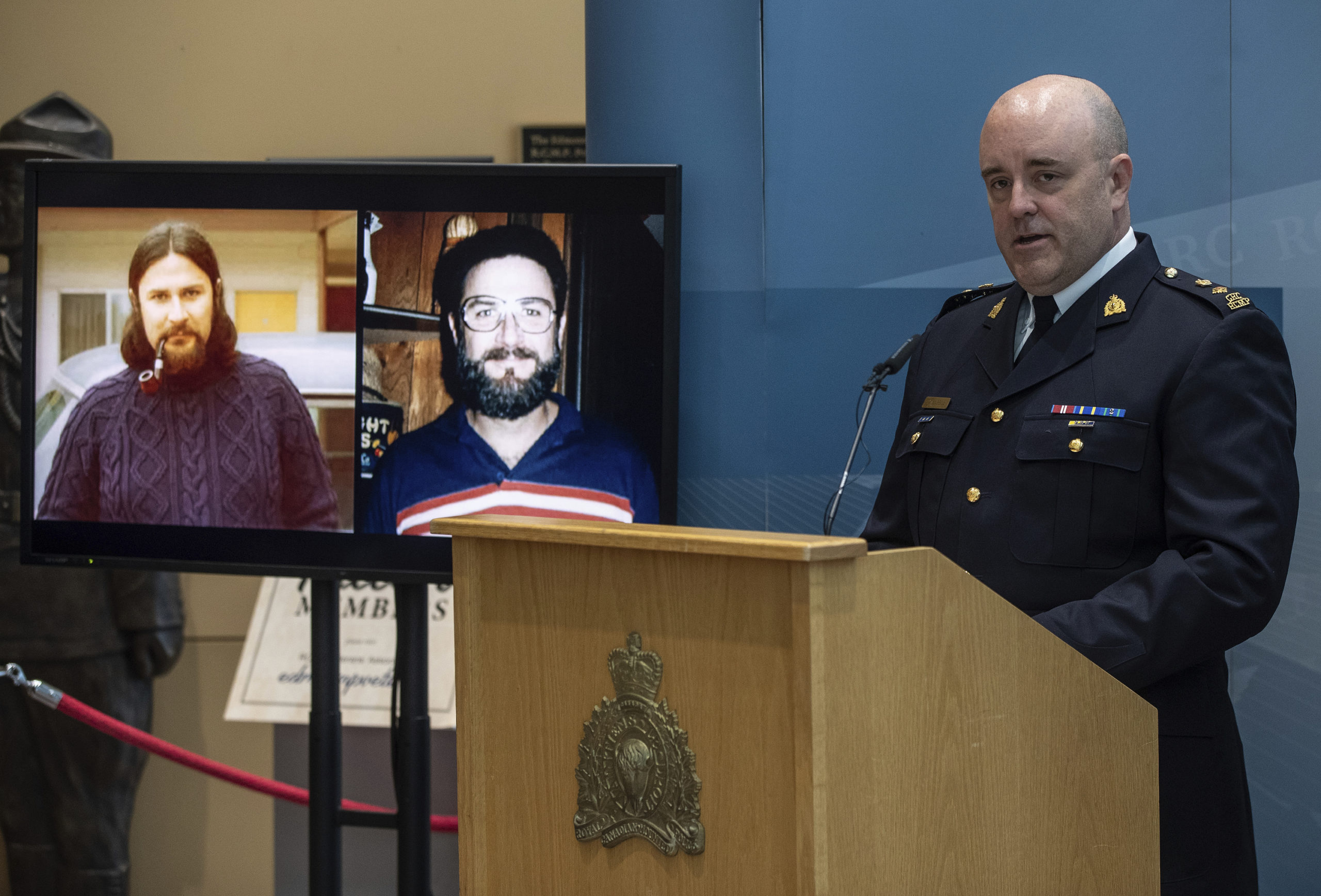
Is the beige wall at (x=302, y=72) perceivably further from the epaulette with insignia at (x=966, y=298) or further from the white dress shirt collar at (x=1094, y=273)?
the white dress shirt collar at (x=1094, y=273)

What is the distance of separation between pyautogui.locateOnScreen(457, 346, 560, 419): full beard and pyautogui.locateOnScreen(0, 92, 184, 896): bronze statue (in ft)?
5.75

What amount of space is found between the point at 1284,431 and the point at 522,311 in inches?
54.1

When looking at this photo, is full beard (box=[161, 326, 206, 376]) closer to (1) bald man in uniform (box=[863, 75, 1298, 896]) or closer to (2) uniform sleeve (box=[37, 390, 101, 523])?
(2) uniform sleeve (box=[37, 390, 101, 523])

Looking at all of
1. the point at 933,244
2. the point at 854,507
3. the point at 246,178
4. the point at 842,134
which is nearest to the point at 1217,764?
the point at 854,507

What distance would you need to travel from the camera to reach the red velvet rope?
261 centimetres

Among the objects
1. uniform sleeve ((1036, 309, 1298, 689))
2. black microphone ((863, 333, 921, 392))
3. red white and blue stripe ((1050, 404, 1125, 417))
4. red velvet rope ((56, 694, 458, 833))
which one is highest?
black microphone ((863, 333, 921, 392))

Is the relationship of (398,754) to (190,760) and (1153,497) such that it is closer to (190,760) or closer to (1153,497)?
(190,760)

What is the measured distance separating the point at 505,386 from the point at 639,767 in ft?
4.64

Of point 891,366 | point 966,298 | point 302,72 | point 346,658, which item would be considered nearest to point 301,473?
point 891,366

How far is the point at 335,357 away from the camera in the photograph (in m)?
2.44

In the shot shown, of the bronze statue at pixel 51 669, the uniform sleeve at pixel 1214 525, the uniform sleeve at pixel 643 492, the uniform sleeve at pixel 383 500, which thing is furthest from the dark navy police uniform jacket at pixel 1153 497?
the bronze statue at pixel 51 669

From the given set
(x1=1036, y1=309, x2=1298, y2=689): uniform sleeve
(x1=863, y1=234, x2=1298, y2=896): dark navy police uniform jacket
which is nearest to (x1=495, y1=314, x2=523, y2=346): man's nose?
(x1=863, y1=234, x2=1298, y2=896): dark navy police uniform jacket

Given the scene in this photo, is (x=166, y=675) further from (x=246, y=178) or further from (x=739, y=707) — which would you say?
(x=739, y=707)

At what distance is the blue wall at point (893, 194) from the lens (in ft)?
7.15
